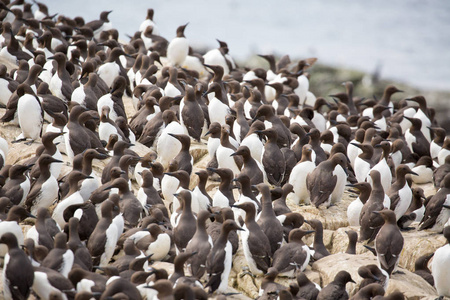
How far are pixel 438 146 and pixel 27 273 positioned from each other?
1050 centimetres

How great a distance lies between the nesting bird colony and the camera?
27.8 ft

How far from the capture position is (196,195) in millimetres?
10484

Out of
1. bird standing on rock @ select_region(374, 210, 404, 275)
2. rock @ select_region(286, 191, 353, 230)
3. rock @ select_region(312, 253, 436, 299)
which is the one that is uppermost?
bird standing on rock @ select_region(374, 210, 404, 275)

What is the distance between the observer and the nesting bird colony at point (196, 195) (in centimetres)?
847

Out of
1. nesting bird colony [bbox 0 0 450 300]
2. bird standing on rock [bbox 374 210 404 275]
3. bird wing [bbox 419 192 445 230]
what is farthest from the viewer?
bird wing [bbox 419 192 445 230]

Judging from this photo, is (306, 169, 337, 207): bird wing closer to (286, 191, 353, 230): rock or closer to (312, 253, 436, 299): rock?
(286, 191, 353, 230): rock

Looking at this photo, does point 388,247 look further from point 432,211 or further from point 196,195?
point 196,195

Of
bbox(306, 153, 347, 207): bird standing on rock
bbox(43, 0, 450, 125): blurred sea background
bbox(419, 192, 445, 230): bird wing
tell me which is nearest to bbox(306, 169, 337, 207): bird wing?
bbox(306, 153, 347, 207): bird standing on rock

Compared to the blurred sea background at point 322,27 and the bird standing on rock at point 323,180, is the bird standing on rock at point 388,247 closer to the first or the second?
the bird standing on rock at point 323,180

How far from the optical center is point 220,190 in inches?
416

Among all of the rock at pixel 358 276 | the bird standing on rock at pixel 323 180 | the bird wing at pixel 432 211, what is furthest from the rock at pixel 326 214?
the rock at pixel 358 276

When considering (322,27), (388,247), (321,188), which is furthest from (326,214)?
(322,27)

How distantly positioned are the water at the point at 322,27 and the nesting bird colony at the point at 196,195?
33.9 meters

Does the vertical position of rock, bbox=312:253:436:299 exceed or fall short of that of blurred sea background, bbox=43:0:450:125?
it exceeds it
